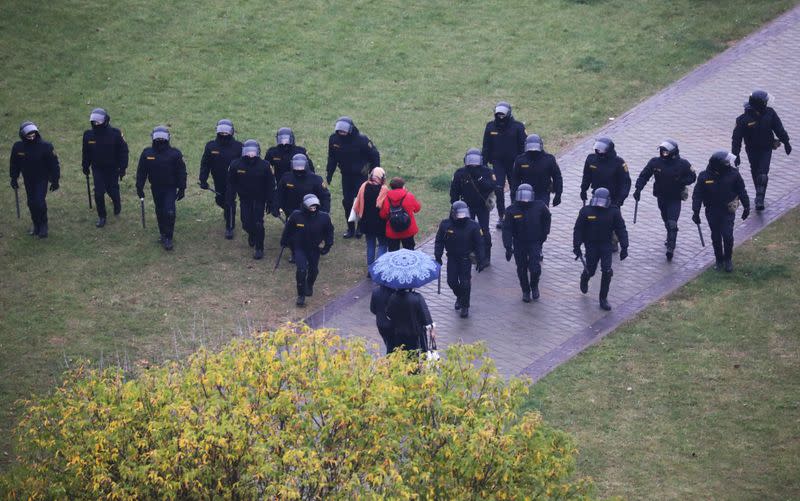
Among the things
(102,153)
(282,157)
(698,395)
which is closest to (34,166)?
(102,153)

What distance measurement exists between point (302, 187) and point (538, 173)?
11.9 feet

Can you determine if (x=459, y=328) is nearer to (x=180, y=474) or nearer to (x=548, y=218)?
(x=548, y=218)

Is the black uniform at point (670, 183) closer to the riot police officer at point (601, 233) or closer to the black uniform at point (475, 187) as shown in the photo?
the riot police officer at point (601, 233)

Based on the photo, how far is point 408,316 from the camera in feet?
51.6

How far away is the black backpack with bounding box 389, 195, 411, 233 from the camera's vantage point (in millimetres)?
18781

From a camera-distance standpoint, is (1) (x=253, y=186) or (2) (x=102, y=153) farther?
(2) (x=102, y=153)

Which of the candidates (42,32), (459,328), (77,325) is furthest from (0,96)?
(459,328)

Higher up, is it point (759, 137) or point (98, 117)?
point (98, 117)

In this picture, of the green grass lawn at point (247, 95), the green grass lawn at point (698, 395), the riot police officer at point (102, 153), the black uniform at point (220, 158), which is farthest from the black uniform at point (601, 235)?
the riot police officer at point (102, 153)

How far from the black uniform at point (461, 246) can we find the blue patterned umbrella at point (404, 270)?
2.11 m

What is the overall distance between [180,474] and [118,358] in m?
7.04

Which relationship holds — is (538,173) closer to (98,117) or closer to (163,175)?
(163,175)

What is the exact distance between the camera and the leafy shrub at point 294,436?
1025 cm

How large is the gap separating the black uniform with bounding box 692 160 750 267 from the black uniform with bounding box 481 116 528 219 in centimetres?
318
